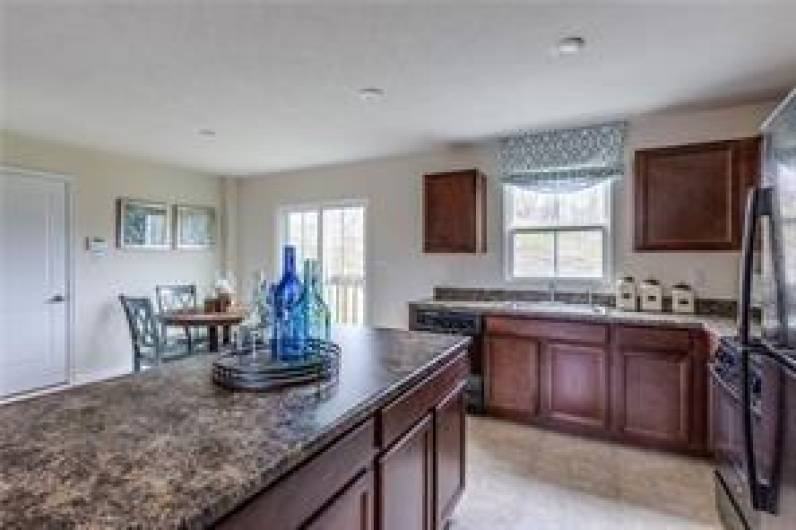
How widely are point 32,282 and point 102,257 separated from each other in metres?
0.67

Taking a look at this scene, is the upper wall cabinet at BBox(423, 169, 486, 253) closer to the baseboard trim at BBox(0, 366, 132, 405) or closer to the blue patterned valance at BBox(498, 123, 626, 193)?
the blue patterned valance at BBox(498, 123, 626, 193)

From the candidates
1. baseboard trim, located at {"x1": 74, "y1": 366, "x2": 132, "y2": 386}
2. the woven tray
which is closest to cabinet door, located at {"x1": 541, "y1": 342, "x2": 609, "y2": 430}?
the woven tray

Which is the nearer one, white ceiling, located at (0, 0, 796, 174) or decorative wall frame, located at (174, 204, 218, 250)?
white ceiling, located at (0, 0, 796, 174)

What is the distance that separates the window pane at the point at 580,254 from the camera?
392 cm

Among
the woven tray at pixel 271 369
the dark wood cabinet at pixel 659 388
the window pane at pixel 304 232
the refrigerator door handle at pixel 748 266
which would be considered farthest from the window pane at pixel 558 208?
the woven tray at pixel 271 369

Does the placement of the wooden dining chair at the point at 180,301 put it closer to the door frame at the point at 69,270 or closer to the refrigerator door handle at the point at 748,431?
the door frame at the point at 69,270

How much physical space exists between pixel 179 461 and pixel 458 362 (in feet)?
4.86

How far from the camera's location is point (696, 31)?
7.25ft

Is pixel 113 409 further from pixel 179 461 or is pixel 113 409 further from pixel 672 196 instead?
pixel 672 196

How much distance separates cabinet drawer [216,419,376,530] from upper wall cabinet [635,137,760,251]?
2.94 meters

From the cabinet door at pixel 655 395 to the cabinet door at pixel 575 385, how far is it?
11 centimetres

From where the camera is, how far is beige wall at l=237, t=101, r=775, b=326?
346 cm

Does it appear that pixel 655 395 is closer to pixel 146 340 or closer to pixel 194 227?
pixel 146 340

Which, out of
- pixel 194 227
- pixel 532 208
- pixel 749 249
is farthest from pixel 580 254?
pixel 194 227
